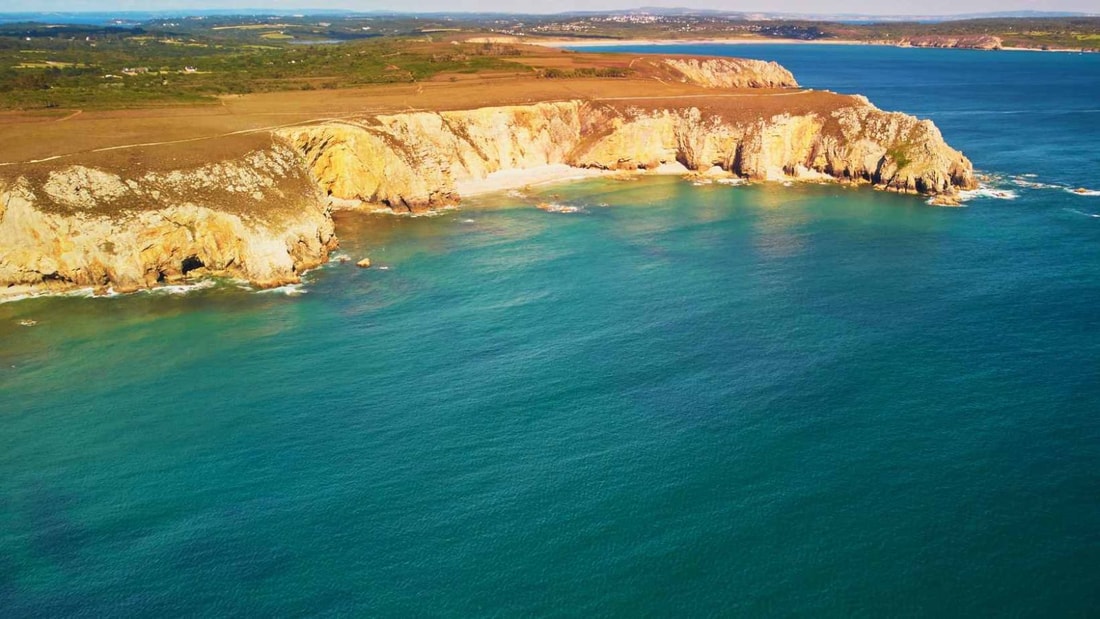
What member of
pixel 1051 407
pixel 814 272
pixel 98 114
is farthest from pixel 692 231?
pixel 98 114

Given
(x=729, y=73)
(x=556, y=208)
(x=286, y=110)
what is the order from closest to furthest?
(x=556, y=208) < (x=286, y=110) < (x=729, y=73)

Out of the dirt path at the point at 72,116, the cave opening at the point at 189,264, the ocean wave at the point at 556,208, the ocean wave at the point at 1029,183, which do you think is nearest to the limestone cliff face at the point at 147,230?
the cave opening at the point at 189,264

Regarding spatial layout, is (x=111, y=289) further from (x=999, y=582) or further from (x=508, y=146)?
(x=999, y=582)

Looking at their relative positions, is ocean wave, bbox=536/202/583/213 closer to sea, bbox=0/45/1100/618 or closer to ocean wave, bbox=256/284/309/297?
sea, bbox=0/45/1100/618

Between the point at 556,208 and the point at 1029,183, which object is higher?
the point at 1029,183

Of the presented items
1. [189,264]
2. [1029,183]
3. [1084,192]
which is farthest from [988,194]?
[189,264]

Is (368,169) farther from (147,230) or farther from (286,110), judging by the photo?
(147,230)
